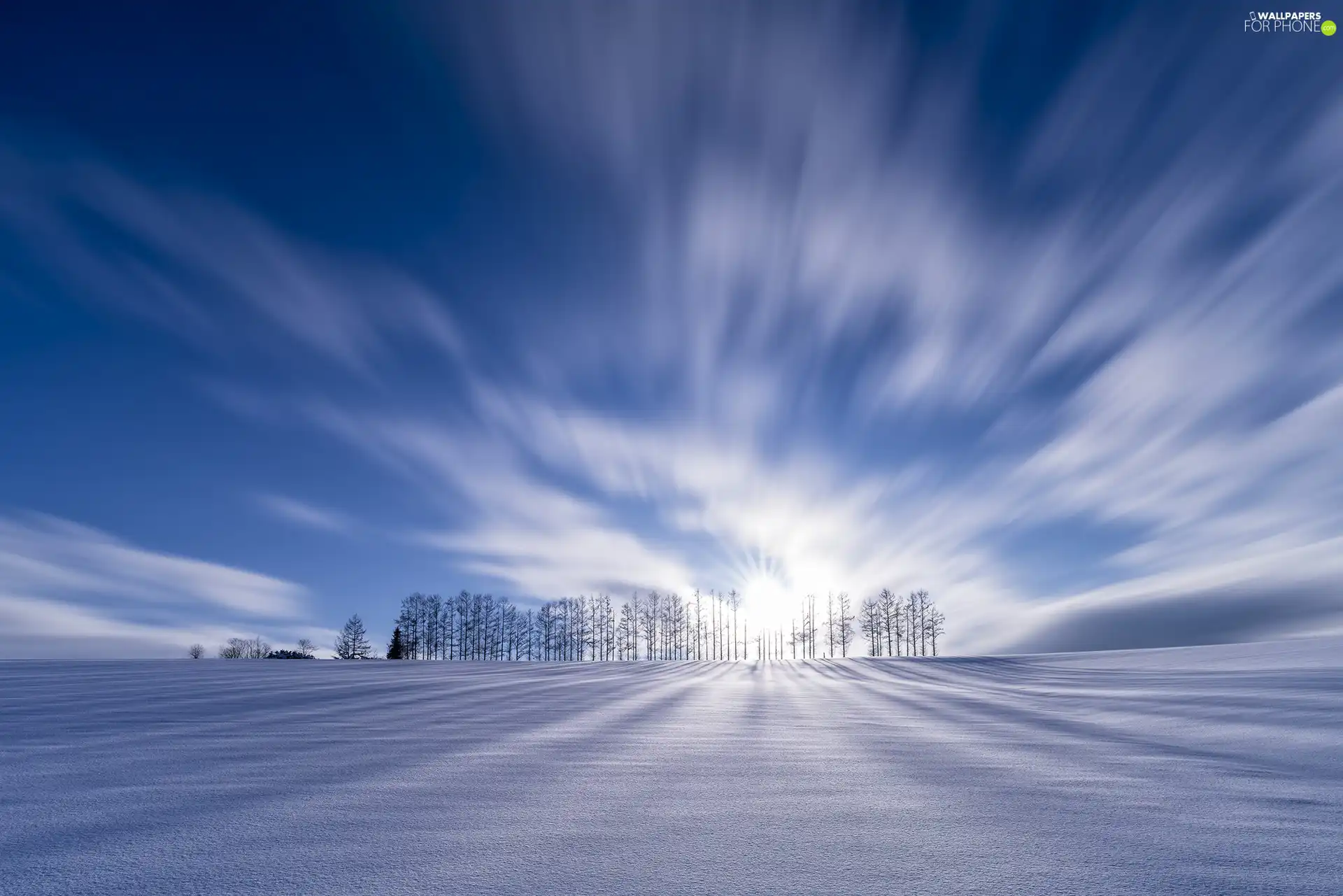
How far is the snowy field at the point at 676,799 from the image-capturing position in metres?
3.30

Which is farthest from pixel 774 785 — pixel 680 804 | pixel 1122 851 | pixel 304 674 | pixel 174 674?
pixel 174 674

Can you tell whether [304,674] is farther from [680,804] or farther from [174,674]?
[680,804]

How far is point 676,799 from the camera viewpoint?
15.5 feet

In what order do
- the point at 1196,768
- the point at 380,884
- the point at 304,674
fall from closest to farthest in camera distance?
the point at 380,884 → the point at 1196,768 → the point at 304,674

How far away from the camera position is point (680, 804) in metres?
4.59

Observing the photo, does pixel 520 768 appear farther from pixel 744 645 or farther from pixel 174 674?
pixel 744 645

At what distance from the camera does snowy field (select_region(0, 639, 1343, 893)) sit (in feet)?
10.8

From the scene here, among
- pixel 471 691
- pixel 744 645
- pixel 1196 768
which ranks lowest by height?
pixel 744 645

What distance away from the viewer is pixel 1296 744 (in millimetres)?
6605

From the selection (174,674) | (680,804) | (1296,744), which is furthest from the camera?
(174,674)

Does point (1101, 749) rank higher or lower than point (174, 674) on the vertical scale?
higher

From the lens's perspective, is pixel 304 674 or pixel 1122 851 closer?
pixel 1122 851

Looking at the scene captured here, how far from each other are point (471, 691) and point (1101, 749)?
42.7 ft

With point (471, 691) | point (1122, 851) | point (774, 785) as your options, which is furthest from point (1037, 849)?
point (471, 691)
